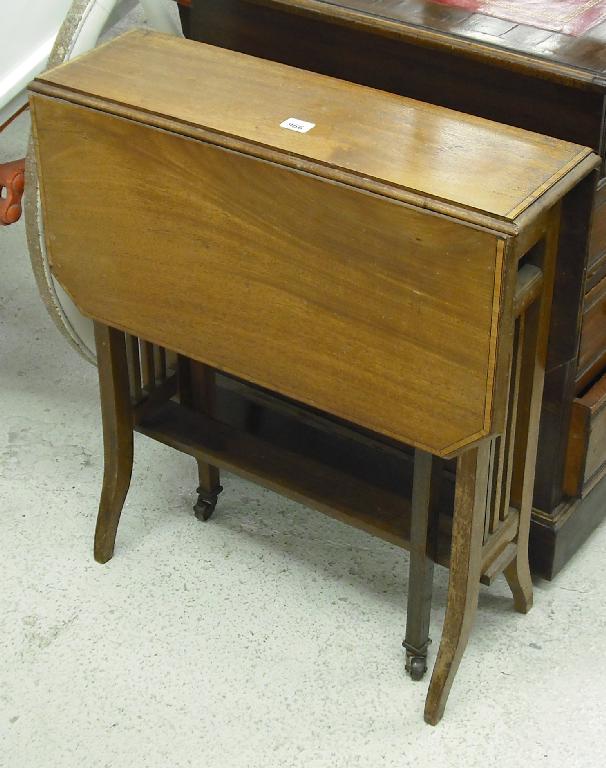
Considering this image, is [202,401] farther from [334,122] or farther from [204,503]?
[334,122]

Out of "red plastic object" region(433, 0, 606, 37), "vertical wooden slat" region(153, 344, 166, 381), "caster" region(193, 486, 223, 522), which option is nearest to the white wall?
"vertical wooden slat" region(153, 344, 166, 381)

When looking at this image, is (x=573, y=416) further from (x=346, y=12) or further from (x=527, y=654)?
(x=346, y=12)

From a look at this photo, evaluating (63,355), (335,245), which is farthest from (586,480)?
(63,355)

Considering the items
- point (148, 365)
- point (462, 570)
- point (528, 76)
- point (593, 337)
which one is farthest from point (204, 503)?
point (528, 76)

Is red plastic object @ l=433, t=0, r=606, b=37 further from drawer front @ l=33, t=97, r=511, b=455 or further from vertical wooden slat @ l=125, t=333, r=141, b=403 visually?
vertical wooden slat @ l=125, t=333, r=141, b=403

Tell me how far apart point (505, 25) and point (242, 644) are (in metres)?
1.10

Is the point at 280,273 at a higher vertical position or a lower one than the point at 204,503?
higher

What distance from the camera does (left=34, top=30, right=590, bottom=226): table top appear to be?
181 centimetres

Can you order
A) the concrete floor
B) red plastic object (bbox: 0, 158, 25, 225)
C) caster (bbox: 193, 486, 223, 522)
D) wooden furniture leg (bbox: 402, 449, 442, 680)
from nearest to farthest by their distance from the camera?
wooden furniture leg (bbox: 402, 449, 442, 680) → the concrete floor → caster (bbox: 193, 486, 223, 522) → red plastic object (bbox: 0, 158, 25, 225)

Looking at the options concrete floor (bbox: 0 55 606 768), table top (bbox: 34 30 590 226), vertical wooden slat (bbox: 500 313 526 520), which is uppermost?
table top (bbox: 34 30 590 226)

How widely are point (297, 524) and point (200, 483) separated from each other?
20 centimetres

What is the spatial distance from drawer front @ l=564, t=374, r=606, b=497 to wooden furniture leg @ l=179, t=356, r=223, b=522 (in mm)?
658

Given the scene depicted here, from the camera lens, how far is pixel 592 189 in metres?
1.98

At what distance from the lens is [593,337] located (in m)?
2.28
